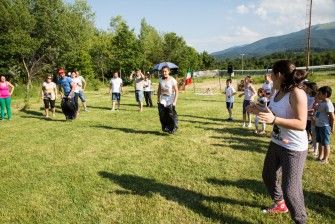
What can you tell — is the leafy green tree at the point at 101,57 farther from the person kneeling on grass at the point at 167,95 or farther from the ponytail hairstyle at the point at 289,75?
the ponytail hairstyle at the point at 289,75

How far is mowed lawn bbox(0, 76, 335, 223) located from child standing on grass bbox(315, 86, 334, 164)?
396mm

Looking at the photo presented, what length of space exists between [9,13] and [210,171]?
4093 centimetres

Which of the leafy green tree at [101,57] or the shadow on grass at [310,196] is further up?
the leafy green tree at [101,57]

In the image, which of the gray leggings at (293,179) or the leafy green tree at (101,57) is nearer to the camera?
the gray leggings at (293,179)

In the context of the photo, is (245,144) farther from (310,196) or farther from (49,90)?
(49,90)

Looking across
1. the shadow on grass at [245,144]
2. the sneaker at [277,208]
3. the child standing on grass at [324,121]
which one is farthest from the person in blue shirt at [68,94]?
the sneaker at [277,208]

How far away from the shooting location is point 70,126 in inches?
509

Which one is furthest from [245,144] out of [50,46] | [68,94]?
[50,46]

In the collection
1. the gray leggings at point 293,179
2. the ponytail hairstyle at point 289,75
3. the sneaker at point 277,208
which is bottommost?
the sneaker at point 277,208

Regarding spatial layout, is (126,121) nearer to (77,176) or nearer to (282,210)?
(77,176)

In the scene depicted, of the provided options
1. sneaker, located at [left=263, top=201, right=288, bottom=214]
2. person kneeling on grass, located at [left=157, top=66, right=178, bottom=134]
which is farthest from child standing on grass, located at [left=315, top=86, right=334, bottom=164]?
person kneeling on grass, located at [left=157, top=66, right=178, bottom=134]

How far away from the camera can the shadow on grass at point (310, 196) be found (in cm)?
548

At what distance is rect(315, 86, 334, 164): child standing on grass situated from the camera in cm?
753

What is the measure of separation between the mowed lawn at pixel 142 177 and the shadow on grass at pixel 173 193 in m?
0.02
